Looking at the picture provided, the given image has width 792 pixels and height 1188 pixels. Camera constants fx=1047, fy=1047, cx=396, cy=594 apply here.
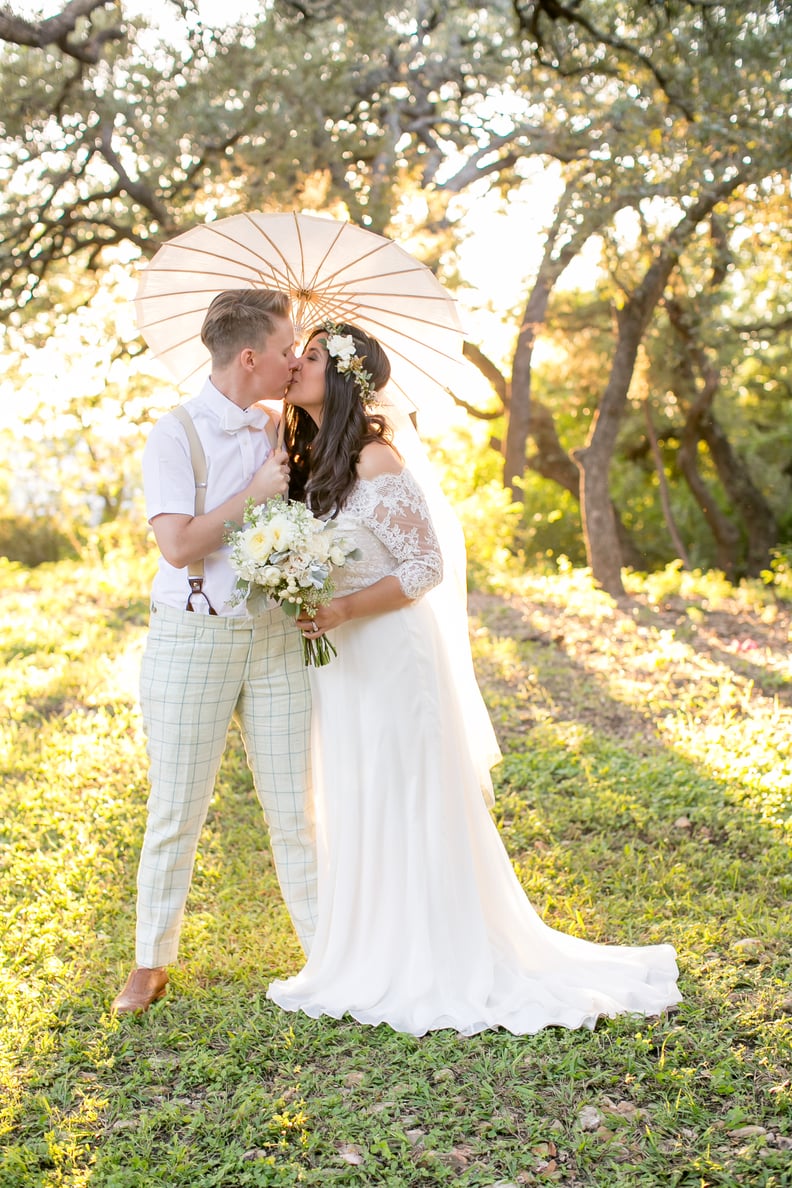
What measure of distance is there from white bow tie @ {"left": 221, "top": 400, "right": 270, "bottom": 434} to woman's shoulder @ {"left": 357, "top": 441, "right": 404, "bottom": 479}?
0.37 metres

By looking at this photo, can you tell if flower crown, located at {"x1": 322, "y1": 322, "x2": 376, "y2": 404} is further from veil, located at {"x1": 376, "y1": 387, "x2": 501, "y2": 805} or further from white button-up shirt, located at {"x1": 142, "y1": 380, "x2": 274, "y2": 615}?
white button-up shirt, located at {"x1": 142, "y1": 380, "x2": 274, "y2": 615}

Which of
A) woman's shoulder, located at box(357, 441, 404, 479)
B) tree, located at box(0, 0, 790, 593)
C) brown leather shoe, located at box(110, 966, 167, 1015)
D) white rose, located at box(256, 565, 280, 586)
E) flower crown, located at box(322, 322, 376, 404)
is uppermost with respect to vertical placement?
tree, located at box(0, 0, 790, 593)

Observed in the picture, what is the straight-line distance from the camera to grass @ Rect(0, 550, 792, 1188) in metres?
2.94

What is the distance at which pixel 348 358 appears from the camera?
3.56 meters

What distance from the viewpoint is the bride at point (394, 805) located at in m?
3.57

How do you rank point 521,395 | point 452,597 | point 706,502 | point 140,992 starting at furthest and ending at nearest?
point 706,502 < point 521,395 < point 452,597 < point 140,992

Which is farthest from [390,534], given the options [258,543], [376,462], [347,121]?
[347,121]

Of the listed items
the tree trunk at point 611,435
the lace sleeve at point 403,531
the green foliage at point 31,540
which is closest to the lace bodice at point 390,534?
the lace sleeve at point 403,531

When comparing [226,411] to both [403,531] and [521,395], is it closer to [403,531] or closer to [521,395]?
[403,531]

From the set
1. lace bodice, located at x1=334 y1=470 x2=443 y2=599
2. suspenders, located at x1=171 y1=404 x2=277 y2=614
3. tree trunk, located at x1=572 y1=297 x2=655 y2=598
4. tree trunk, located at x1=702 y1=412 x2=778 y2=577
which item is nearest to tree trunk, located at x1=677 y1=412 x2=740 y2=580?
tree trunk, located at x1=702 y1=412 x2=778 y2=577

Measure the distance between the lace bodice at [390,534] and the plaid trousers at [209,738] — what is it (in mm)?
330

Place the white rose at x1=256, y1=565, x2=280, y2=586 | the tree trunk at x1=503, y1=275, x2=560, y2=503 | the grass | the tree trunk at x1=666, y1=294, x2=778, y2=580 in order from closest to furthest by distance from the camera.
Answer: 1. the grass
2. the white rose at x1=256, y1=565, x2=280, y2=586
3. the tree trunk at x1=503, y1=275, x2=560, y2=503
4. the tree trunk at x1=666, y1=294, x2=778, y2=580

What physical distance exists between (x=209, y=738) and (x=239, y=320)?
1.42 meters

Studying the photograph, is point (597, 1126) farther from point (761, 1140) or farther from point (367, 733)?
point (367, 733)
